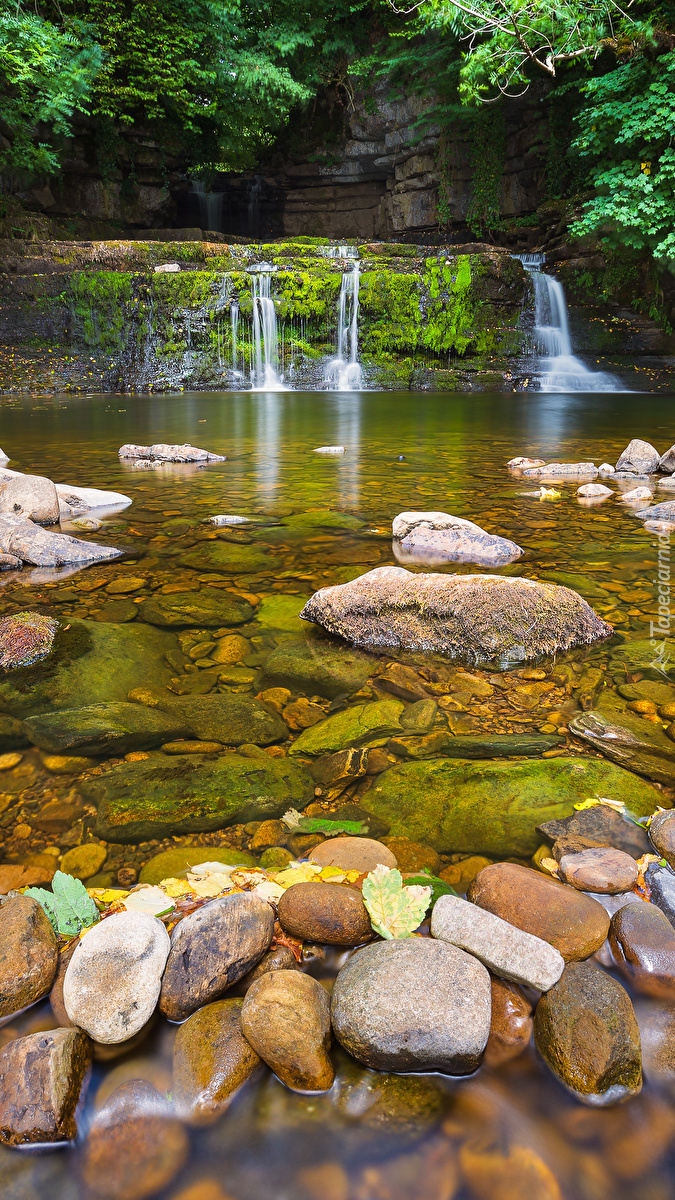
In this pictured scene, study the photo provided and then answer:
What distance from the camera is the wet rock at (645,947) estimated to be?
4.00 feet

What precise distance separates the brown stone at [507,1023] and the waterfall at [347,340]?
16.6 meters

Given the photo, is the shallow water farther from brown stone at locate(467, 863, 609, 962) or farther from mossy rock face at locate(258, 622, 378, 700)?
mossy rock face at locate(258, 622, 378, 700)

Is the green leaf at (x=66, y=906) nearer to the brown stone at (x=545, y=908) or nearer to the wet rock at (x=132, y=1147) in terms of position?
the wet rock at (x=132, y=1147)

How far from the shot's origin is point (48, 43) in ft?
57.7

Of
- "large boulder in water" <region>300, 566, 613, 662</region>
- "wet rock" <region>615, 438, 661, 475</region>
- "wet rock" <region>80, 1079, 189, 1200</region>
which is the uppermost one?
"wet rock" <region>615, 438, 661, 475</region>

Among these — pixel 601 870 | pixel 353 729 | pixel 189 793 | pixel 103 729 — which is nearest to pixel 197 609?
pixel 103 729

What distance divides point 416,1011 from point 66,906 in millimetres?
740

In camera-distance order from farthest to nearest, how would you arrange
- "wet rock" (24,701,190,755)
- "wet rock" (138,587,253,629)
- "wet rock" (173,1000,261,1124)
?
"wet rock" (138,587,253,629)
"wet rock" (24,701,190,755)
"wet rock" (173,1000,261,1124)

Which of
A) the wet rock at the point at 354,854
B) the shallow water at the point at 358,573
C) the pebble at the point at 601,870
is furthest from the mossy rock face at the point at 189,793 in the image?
the pebble at the point at 601,870

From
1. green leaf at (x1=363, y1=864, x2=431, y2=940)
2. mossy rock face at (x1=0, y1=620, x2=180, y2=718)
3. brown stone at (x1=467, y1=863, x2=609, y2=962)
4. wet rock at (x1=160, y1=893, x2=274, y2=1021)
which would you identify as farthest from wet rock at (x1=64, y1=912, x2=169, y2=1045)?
mossy rock face at (x1=0, y1=620, x2=180, y2=718)

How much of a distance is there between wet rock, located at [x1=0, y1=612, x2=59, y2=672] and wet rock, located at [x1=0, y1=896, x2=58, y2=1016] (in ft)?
4.44

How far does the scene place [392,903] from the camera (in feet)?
4.40

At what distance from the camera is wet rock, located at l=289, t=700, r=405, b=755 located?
2.03 meters

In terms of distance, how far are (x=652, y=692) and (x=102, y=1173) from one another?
79.0 inches
